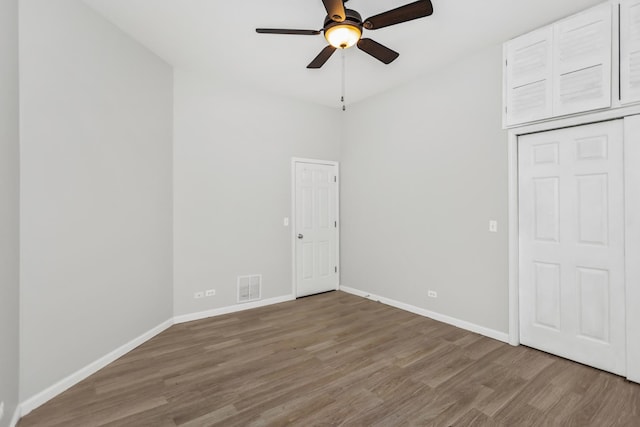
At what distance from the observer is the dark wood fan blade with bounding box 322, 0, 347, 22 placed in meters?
1.95

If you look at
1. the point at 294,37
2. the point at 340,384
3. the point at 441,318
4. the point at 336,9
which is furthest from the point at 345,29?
the point at 441,318

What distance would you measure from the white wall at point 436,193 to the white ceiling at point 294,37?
41 centimetres

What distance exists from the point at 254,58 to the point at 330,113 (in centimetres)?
190

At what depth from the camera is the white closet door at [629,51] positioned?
2340 millimetres

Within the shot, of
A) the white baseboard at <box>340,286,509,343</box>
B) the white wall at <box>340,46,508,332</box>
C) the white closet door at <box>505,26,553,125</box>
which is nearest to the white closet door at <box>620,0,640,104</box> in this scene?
the white closet door at <box>505,26,553,125</box>

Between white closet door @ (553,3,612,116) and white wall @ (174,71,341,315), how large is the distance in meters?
3.12

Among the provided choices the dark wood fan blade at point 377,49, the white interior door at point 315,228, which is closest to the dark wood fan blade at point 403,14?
the dark wood fan blade at point 377,49

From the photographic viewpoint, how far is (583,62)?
2.59 metres

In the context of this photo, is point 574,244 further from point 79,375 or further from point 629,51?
point 79,375

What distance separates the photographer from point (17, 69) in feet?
6.57

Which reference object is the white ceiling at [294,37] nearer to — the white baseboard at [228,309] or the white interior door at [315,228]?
the white interior door at [315,228]

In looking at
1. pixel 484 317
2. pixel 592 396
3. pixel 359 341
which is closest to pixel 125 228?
pixel 359 341

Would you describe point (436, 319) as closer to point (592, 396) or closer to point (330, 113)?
point (592, 396)

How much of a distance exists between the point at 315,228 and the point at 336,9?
3300 millimetres
